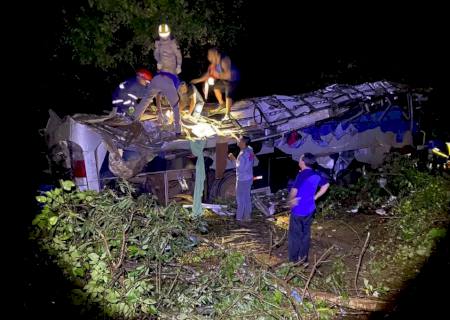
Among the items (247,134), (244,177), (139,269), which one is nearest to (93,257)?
(139,269)

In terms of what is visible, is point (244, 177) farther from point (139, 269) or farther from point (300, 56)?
point (300, 56)

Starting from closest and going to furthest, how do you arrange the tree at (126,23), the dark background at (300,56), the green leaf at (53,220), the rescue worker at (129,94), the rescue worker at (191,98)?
1. the green leaf at (53,220)
2. the rescue worker at (129,94)
3. the rescue worker at (191,98)
4. the tree at (126,23)
5. the dark background at (300,56)

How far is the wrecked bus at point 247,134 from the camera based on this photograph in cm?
727

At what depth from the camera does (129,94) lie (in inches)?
325

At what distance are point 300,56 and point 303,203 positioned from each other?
13140 mm

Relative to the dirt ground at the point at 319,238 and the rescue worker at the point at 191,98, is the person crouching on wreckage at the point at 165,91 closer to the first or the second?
the rescue worker at the point at 191,98

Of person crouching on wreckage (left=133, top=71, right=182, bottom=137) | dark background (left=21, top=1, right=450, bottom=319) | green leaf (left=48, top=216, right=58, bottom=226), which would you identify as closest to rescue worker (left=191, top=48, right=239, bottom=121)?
person crouching on wreckage (left=133, top=71, right=182, bottom=137)

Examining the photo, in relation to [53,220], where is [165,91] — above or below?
above

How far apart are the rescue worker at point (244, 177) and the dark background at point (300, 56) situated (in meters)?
5.12

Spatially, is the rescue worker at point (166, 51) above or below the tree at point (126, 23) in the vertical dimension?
below

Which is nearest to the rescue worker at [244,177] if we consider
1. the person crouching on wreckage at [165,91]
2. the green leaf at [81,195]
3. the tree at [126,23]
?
the person crouching on wreckage at [165,91]

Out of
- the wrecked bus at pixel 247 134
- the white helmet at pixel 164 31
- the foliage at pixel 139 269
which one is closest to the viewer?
the foliage at pixel 139 269

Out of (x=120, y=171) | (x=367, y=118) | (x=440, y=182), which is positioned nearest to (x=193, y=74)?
(x=367, y=118)

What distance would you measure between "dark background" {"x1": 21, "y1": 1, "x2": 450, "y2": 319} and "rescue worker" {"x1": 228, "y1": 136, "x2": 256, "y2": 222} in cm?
512
